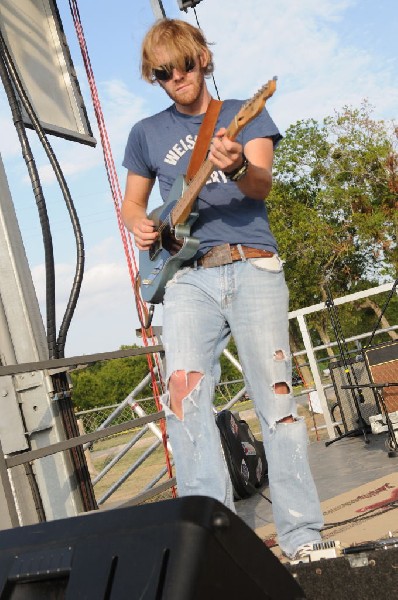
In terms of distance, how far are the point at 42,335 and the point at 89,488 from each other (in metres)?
0.76

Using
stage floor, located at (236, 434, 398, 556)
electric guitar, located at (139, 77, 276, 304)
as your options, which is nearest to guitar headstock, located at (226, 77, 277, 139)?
electric guitar, located at (139, 77, 276, 304)

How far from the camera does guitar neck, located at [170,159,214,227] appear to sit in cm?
242

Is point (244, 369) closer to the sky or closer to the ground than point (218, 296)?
closer to the ground

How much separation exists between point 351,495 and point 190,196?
85.6 inches

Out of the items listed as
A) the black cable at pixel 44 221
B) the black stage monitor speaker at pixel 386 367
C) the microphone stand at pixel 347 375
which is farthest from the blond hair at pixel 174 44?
the microphone stand at pixel 347 375

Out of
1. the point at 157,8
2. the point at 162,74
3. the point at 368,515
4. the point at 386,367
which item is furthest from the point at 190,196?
the point at 386,367

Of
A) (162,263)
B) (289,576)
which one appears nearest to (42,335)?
(162,263)

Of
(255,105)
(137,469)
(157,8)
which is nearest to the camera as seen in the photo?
(255,105)

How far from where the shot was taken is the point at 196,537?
103 centimetres

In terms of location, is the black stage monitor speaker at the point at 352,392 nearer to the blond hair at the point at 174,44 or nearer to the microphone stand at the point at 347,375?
the microphone stand at the point at 347,375

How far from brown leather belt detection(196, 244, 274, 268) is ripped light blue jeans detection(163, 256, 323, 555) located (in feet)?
0.06

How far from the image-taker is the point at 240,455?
509 centimetres

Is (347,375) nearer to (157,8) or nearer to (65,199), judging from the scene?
(157,8)

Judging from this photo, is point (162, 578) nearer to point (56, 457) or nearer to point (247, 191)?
point (247, 191)
